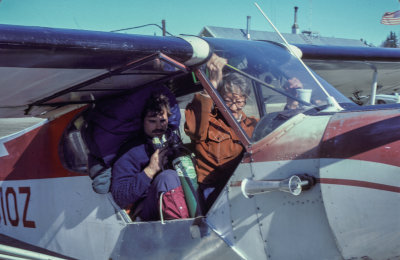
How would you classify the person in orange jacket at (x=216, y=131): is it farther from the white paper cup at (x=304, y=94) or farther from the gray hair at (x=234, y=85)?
the white paper cup at (x=304, y=94)

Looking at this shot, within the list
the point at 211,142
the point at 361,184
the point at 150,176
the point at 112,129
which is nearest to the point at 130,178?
the point at 150,176

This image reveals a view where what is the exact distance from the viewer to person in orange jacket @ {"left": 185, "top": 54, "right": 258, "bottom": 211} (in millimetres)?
2834

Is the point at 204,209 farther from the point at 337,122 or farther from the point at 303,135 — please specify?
the point at 337,122

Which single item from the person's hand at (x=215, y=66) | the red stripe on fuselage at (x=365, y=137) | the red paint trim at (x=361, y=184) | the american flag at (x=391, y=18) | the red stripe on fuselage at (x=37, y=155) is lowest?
the red stripe on fuselage at (x=37, y=155)

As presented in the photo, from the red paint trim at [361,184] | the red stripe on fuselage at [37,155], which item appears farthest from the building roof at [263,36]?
the red paint trim at [361,184]

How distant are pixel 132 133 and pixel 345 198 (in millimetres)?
1692

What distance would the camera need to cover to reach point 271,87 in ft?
9.23

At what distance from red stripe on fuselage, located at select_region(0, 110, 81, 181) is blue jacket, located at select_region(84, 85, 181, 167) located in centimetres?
45

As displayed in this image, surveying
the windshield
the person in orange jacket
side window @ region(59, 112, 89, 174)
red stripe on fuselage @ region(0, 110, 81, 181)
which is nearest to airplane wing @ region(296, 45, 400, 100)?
the windshield

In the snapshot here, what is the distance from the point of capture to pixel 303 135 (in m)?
2.41

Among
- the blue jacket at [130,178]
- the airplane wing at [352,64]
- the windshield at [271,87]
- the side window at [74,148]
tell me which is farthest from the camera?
the airplane wing at [352,64]

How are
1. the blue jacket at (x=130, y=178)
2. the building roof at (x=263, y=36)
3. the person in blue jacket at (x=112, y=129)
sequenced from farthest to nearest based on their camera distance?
1. the building roof at (x=263, y=36)
2. the person in blue jacket at (x=112, y=129)
3. the blue jacket at (x=130, y=178)

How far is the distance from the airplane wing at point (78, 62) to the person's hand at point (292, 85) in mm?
646

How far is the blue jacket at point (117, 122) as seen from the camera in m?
3.17
